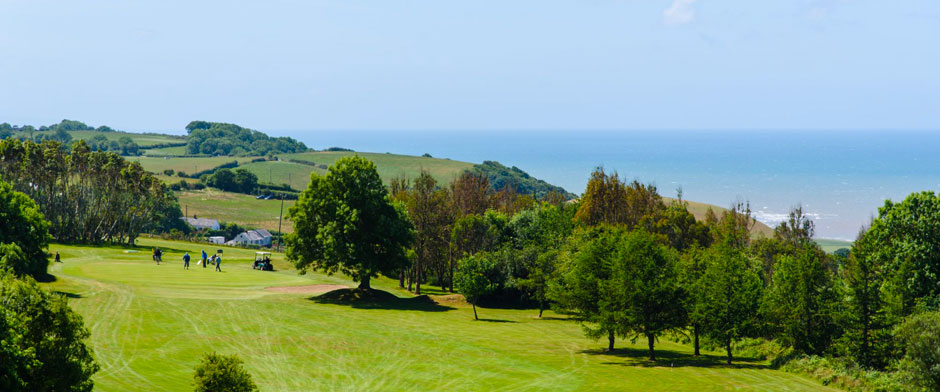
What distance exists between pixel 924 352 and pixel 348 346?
31.3 m

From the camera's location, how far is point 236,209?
183m

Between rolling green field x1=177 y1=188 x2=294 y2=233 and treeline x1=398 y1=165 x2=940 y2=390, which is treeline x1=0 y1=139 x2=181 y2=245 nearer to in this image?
rolling green field x1=177 y1=188 x2=294 y2=233

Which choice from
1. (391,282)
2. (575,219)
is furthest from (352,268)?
(575,219)

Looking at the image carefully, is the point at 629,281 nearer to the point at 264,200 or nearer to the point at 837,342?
the point at 837,342

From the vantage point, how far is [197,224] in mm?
163250

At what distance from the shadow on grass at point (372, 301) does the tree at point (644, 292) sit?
2092cm

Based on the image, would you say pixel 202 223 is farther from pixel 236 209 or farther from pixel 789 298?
pixel 789 298

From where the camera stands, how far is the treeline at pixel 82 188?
9938 centimetres

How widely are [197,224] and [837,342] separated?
142 metres

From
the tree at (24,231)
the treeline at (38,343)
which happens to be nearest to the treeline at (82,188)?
the tree at (24,231)

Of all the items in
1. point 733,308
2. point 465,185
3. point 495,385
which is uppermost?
point 465,185

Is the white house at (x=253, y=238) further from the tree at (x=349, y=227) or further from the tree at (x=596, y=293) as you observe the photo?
the tree at (x=596, y=293)

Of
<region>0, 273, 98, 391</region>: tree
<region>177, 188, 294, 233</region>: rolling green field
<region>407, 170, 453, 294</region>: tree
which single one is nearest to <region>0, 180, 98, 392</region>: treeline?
<region>0, 273, 98, 391</region>: tree

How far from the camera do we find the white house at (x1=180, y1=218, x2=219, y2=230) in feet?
530
